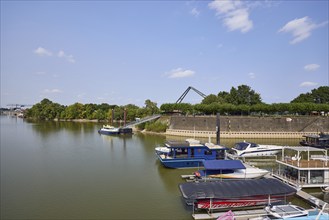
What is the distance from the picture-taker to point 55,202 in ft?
55.4

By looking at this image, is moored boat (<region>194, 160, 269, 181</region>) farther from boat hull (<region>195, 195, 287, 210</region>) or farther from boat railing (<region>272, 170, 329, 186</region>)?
boat hull (<region>195, 195, 287, 210</region>)

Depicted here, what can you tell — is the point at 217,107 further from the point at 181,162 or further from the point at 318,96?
the point at 318,96

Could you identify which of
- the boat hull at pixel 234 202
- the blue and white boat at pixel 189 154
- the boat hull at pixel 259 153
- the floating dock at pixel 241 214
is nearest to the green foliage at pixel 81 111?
the boat hull at pixel 259 153

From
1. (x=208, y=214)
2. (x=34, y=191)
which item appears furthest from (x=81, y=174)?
(x=208, y=214)

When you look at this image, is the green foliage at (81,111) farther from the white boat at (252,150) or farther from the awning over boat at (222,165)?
the awning over boat at (222,165)

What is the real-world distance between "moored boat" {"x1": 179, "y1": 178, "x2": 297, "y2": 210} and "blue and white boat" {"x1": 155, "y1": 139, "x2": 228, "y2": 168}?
905cm

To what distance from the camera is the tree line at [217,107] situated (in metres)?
60.3

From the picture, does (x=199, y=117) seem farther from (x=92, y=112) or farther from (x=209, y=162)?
(x=92, y=112)

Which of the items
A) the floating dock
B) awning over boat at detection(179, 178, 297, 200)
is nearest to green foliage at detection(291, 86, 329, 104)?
awning over boat at detection(179, 178, 297, 200)

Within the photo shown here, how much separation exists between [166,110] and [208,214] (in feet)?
183

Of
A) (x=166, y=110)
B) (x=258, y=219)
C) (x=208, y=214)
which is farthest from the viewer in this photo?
(x=166, y=110)

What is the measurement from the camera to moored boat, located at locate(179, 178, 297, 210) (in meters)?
14.5

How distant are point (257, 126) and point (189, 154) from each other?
32779 mm

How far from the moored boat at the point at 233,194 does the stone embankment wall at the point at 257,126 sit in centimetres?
3631
